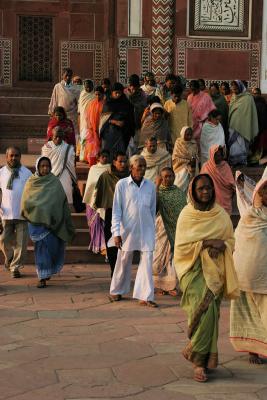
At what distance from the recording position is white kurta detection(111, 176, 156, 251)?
9188 millimetres

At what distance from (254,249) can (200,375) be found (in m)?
1.12

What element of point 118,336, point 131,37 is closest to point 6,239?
point 118,336

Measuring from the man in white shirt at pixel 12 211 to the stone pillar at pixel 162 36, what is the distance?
7.70m

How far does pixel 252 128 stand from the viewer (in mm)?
14109

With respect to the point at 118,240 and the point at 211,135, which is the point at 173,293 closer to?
the point at 118,240

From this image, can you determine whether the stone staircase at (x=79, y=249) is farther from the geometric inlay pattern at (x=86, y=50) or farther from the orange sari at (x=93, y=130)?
the geometric inlay pattern at (x=86, y=50)

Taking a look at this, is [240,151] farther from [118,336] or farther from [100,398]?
[100,398]

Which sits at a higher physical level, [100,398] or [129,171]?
[129,171]

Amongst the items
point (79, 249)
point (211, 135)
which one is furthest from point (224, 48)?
point (79, 249)

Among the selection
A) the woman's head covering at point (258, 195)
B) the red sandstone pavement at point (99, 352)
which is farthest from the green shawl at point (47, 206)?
the woman's head covering at point (258, 195)

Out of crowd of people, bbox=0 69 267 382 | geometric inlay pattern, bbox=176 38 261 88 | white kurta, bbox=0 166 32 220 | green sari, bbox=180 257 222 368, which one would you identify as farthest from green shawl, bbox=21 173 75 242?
geometric inlay pattern, bbox=176 38 261 88

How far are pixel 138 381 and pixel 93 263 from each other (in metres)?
5.10

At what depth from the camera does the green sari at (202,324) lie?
258 inches

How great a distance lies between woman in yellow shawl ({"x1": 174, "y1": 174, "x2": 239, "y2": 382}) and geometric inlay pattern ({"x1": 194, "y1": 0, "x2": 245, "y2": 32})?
1176 cm
